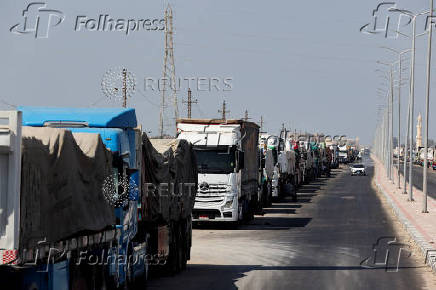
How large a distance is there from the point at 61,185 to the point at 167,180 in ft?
25.7

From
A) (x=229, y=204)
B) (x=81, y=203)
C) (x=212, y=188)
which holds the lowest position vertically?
(x=229, y=204)

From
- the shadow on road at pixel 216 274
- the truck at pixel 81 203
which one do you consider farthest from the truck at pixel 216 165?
the truck at pixel 81 203

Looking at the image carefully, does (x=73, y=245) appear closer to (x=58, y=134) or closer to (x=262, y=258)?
(x=58, y=134)

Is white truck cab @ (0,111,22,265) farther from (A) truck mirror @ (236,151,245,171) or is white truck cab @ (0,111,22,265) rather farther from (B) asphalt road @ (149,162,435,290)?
(A) truck mirror @ (236,151,245,171)

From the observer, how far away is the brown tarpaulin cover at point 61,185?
988 cm

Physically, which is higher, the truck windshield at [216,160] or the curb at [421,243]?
the truck windshield at [216,160]

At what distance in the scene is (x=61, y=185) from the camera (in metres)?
11.1

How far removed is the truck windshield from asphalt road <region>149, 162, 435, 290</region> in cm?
204

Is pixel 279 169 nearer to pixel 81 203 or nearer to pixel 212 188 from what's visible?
pixel 212 188

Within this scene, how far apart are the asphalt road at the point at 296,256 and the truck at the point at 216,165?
0.70m

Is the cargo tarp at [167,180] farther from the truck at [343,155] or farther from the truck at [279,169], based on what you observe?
the truck at [343,155]

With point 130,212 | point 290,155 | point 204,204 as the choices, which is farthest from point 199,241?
point 290,155

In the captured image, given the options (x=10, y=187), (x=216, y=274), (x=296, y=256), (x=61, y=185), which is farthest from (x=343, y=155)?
(x=10, y=187)

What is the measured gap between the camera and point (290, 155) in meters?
59.4
